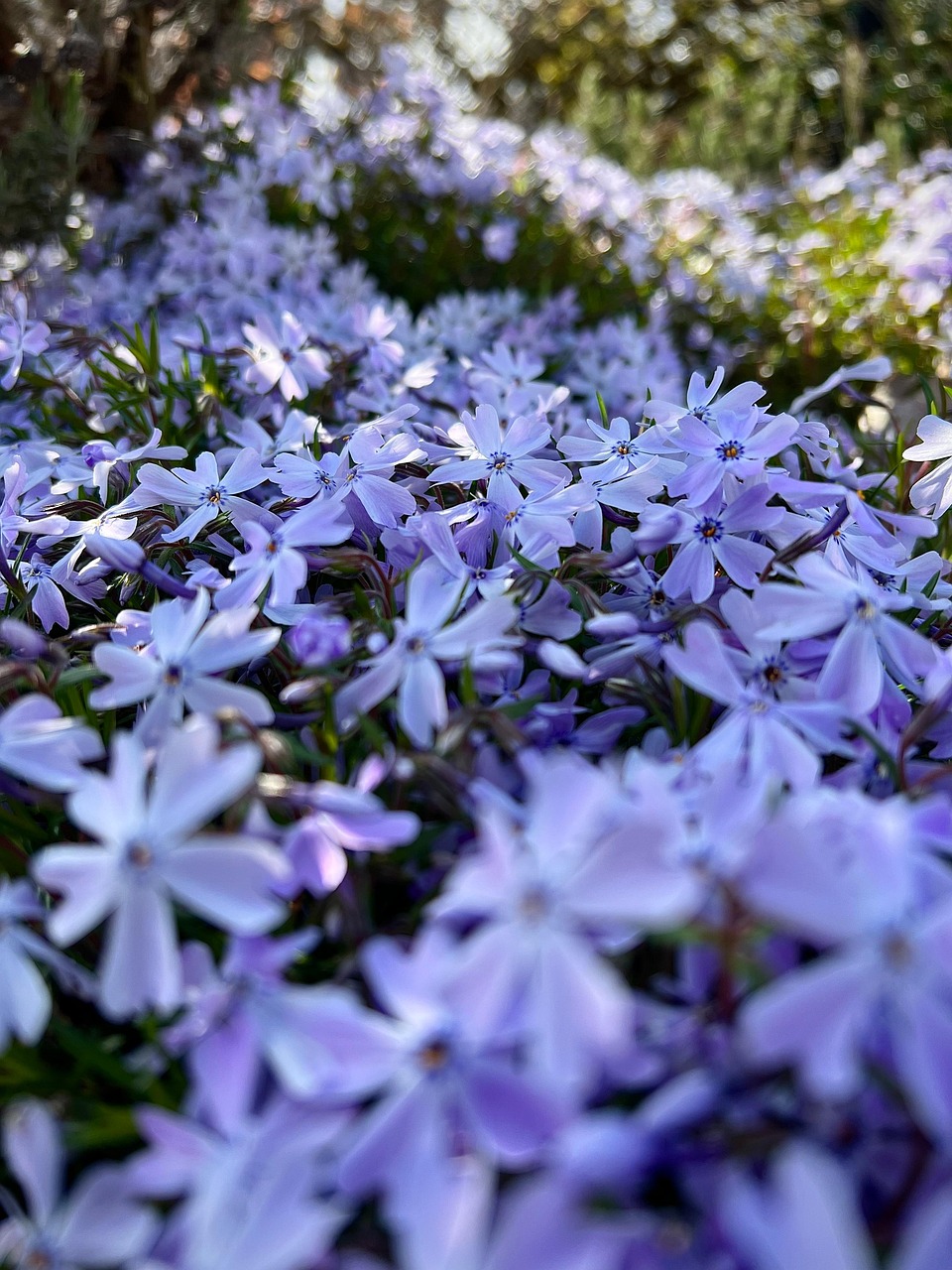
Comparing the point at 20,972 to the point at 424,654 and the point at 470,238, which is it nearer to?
the point at 424,654

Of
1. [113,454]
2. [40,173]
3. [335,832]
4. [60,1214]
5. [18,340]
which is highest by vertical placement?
[40,173]

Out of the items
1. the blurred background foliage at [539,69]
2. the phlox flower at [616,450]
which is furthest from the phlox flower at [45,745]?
the blurred background foliage at [539,69]

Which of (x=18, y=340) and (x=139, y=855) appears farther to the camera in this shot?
(x=18, y=340)

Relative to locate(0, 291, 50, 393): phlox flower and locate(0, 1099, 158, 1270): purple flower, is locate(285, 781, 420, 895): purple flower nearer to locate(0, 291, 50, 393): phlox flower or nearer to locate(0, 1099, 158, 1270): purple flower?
locate(0, 1099, 158, 1270): purple flower

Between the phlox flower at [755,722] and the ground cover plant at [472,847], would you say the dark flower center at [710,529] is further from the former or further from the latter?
the phlox flower at [755,722]

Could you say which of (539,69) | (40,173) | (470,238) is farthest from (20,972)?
(539,69)

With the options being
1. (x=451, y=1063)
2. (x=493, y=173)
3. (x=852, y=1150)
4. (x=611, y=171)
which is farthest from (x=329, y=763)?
(x=611, y=171)
